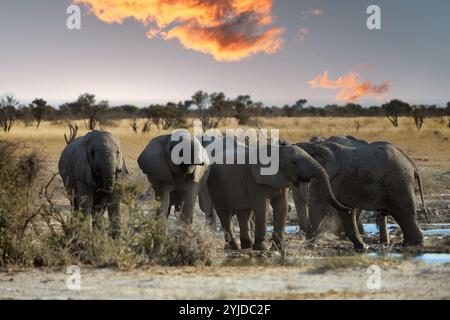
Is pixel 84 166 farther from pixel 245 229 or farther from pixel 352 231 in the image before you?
pixel 352 231

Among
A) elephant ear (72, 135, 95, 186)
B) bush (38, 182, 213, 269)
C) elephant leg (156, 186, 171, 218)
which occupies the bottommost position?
bush (38, 182, 213, 269)

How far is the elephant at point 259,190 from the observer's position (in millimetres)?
13023

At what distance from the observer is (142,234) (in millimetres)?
11133

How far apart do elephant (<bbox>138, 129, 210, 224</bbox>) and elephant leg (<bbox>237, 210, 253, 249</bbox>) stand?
128cm

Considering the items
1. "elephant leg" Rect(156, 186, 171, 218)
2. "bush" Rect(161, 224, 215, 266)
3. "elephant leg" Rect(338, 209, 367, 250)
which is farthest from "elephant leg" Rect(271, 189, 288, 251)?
"bush" Rect(161, 224, 215, 266)

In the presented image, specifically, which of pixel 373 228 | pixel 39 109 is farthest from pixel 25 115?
pixel 373 228

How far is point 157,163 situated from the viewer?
13.1 metres

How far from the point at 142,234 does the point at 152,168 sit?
2140 mm

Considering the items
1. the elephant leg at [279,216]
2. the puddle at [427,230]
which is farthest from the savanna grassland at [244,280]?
the puddle at [427,230]

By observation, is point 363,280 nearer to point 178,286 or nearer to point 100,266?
point 178,286

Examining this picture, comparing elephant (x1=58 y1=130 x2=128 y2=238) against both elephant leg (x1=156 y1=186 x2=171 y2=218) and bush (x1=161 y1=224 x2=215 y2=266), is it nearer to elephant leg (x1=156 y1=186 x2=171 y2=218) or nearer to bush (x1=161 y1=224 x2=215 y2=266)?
elephant leg (x1=156 y1=186 x2=171 y2=218)

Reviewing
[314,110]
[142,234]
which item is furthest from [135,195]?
[314,110]

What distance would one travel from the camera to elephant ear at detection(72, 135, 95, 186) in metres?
12.9

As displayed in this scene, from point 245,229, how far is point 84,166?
2.93 metres
